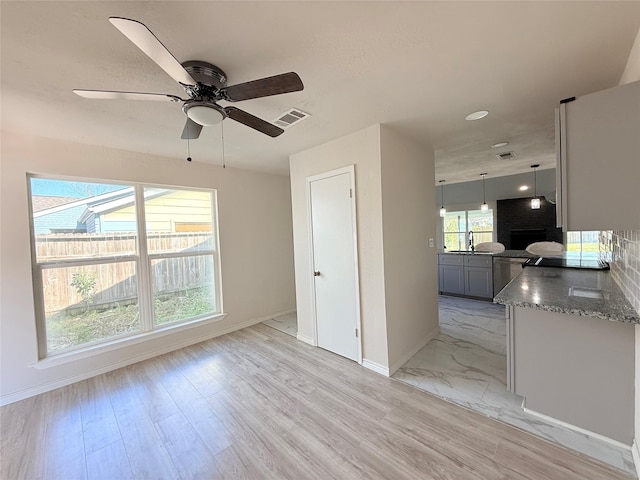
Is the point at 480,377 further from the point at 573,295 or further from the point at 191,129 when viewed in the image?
the point at 191,129

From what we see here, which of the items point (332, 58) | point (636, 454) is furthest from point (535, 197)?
point (332, 58)

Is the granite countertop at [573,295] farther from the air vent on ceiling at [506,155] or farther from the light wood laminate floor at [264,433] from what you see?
the air vent on ceiling at [506,155]

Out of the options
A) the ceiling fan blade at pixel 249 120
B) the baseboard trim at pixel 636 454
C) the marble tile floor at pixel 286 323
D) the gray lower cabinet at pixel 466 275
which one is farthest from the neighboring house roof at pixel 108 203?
the gray lower cabinet at pixel 466 275

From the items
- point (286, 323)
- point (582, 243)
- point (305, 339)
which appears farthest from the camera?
point (582, 243)

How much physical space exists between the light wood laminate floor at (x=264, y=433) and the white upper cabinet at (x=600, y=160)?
150cm

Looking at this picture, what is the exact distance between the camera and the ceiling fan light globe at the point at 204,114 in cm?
155

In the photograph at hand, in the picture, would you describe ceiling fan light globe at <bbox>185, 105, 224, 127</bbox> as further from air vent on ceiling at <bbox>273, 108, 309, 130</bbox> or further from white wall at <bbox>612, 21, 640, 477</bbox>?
white wall at <bbox>612, 21, 640, 477</bbox>

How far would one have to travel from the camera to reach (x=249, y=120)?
71.1 inches

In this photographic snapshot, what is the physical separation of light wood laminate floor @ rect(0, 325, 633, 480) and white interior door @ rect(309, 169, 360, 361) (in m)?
0.44

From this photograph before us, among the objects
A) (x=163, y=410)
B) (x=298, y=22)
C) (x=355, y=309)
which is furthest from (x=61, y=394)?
(x=298, y=22)

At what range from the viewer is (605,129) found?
1397mm

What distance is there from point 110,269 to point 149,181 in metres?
1.15

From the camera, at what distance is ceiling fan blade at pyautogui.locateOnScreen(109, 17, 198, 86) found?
3.14 ft

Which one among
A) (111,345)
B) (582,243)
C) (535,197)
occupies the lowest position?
(111,345)
